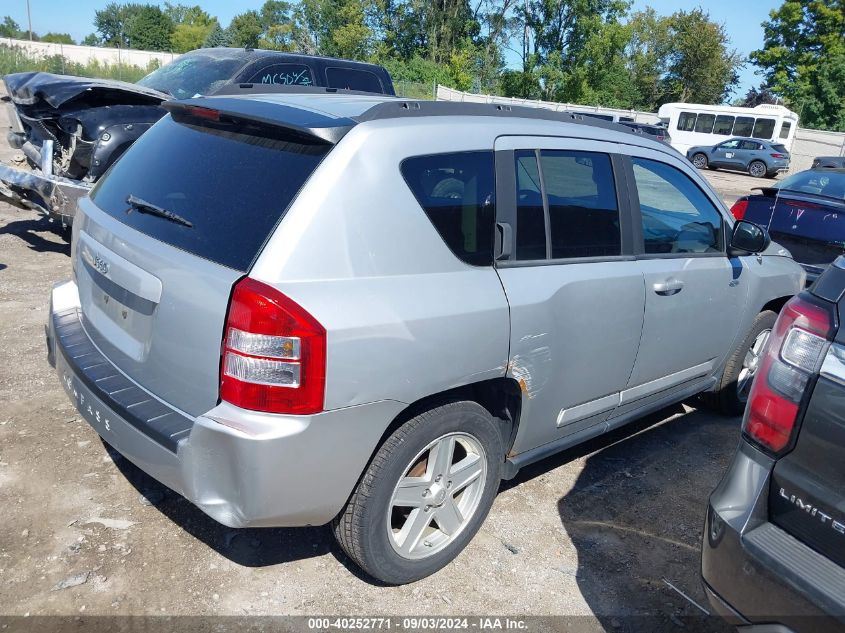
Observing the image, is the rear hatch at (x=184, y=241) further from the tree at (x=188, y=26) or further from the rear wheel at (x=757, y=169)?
the tree at (x=188, y=26)

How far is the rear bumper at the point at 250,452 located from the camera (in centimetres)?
222

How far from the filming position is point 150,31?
9338cm

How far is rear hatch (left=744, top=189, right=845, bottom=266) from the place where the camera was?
6.37 metres

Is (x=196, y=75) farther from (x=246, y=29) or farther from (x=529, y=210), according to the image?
(x=246, y=29)

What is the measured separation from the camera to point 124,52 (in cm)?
5050

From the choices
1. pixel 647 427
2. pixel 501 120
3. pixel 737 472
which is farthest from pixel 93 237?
pixel 647 427

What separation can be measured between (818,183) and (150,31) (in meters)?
102

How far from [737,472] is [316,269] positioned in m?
1.50

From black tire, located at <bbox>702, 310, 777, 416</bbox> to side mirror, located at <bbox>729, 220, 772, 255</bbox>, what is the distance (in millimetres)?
670

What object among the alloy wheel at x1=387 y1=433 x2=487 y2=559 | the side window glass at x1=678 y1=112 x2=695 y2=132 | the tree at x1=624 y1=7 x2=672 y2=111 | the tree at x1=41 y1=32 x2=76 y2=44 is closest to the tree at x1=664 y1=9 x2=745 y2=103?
the tree at x1=624 y1=7 x2=672 y2=111

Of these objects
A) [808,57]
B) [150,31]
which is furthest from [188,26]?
[808,57]

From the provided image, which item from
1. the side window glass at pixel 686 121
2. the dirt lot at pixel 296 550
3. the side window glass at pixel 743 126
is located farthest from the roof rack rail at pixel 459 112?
the side window glass at pixel 686 121

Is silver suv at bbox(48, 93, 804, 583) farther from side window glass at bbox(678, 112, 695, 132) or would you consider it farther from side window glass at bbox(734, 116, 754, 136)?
side window glass at bbox(678, 112, 695, 132)

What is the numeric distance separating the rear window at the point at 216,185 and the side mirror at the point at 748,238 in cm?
266
